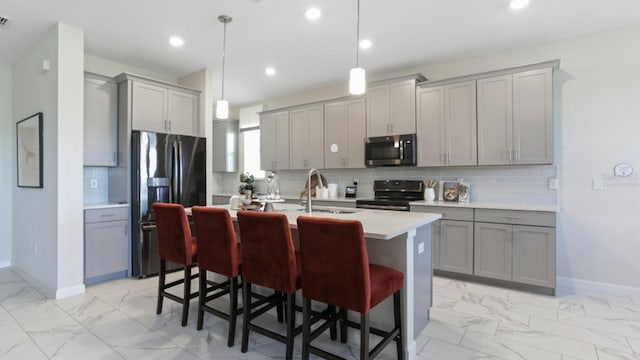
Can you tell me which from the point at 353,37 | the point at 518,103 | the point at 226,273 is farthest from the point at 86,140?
the point at 518,103

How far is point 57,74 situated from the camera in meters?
3.33

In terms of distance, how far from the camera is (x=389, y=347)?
2.29 m

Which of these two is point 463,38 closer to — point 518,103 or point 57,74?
point 518,103

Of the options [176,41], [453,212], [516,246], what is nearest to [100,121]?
[176,41]

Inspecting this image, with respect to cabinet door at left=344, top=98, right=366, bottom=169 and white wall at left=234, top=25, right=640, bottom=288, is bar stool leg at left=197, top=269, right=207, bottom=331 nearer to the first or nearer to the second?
cabinet door at left=344, top=98, right=366, bottom=169

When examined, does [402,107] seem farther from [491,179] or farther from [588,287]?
[588,287]

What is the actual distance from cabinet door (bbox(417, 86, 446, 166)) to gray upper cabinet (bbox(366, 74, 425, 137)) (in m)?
0.11

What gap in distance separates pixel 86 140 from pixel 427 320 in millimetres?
4074

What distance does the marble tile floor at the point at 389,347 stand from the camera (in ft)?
7.59

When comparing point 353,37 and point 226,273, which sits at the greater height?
point 353,37

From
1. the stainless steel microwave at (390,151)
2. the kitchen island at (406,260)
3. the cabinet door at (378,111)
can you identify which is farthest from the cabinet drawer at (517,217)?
the cabinet door at (378,111)

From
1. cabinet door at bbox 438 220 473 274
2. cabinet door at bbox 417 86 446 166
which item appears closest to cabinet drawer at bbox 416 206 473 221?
cabinet door at bbox 438 220 473 274

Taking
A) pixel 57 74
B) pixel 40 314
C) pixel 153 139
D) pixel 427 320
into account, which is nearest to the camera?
pixel 427 320

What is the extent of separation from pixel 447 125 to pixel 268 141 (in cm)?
300
